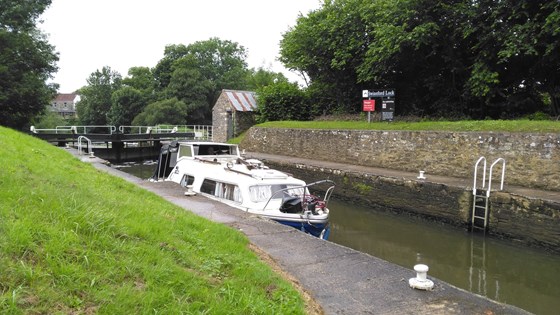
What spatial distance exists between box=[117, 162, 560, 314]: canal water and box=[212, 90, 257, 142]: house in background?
60.9ft

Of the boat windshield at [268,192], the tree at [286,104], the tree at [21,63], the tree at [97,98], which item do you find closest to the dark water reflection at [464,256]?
the boat windshield at [268,192]

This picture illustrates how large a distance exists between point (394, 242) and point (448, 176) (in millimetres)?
4108

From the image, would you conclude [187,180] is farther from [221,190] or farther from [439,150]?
[439,150]

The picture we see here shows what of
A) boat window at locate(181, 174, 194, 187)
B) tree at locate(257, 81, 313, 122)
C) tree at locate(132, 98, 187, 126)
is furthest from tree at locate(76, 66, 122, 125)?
boat window at locate(181, 174, 194, 187)

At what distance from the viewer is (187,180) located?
10.7m

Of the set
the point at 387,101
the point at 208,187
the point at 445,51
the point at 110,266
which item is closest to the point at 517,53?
the point at 445,51

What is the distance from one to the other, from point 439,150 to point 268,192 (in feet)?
23.3

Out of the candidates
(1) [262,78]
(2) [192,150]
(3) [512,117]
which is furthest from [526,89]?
(1) [262,78]

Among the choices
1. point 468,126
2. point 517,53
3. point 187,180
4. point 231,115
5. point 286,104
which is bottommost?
point 187,180

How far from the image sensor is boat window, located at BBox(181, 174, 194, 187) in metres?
10.6

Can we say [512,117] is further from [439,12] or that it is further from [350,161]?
[350,161]

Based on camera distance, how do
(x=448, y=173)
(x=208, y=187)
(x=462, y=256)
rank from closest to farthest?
(x=462, y=256), (x=208, y=187), (x=448, y=173)

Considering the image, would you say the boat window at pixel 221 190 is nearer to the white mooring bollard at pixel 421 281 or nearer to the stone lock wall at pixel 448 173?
the white mooring bollard at pixel 421 281

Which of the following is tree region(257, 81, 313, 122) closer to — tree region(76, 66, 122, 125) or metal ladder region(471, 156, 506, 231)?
metal ladder region(471, 156, 506, 231)
